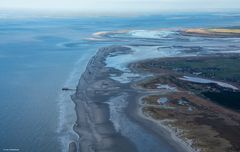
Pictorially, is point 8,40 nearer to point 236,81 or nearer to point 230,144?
point 236,81

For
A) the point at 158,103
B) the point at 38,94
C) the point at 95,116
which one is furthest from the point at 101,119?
the point at 38,94

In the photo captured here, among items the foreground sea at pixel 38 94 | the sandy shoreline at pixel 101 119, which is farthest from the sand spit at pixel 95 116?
the foreground sea at pixel 38 94

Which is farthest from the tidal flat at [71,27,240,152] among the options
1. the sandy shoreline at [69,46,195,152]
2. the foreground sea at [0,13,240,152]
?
the foreground sea at [0,13,240,152]

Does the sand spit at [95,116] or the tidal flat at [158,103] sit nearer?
the sand spit at [95,116]

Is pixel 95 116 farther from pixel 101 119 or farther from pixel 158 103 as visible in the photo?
pixel 158 103

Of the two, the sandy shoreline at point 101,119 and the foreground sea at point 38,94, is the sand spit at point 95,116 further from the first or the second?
the foreground sea at point 38,94

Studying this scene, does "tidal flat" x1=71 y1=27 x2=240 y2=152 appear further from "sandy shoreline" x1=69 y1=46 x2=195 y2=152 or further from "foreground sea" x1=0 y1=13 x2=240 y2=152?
"foreground sea" x1=0 y1=13 x2=240 y2=152

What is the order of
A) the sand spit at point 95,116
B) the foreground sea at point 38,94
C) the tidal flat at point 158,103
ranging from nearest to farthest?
1. the sand spit at point 95,116
2. the tidal flat at point 158,103
3. the foreground sea at point 38,94

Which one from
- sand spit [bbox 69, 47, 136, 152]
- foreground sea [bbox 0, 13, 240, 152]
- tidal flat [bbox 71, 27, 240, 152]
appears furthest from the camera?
foreground sea [bbox 0, 13, 240, 152]
